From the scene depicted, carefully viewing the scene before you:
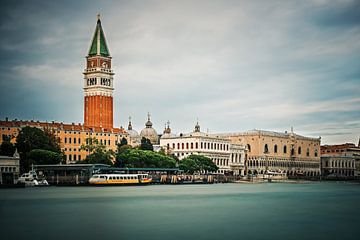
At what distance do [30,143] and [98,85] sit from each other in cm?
3226

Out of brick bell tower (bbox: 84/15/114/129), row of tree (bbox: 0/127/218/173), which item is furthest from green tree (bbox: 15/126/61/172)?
brick bell tower (bbox: 84/15/114/129)

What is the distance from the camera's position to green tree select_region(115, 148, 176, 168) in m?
79.2

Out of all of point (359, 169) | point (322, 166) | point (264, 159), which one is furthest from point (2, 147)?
point (359, 169)

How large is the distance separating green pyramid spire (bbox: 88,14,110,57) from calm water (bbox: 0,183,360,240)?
59889 mm

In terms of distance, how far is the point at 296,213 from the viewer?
38.5m

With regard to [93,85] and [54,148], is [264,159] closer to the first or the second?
[93,85]

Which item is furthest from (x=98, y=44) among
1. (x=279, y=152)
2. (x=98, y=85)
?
(x=279, y=152)

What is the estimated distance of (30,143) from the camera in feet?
241

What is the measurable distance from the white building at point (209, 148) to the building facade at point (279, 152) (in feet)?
14.7

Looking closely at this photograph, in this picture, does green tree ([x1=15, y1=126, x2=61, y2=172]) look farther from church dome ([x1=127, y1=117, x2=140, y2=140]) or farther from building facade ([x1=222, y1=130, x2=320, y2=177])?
building facade ([x1=222, y1=130, x2=320, y2=177])

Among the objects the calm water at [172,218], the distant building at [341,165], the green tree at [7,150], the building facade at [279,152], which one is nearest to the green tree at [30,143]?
the green tree at [7,150]

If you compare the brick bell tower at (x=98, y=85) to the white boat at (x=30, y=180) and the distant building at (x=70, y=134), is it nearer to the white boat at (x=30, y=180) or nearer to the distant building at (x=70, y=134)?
the distant building at (x=70, y=134)

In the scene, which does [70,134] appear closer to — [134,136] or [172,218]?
[134,136]

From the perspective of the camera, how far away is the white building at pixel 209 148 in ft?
335
